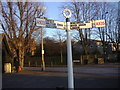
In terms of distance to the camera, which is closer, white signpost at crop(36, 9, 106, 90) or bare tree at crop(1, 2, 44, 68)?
white signpost at crop(36, 9, 106, 90)

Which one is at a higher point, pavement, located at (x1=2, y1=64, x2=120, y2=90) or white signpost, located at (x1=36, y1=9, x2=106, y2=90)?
white signpost, located at (x1=36, y1=9, x2=106, y2=90)

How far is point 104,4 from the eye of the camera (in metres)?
33.8

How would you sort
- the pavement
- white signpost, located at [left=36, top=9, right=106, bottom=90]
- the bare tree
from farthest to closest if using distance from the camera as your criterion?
the bare tree
the pavement
white signpost, located at [left=36, top=9, right=106, bottom=90]

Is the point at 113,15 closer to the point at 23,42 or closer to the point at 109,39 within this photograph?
the point at 109,39

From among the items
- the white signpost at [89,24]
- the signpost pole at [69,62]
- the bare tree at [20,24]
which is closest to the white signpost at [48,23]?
the signpost pole at [69,62]

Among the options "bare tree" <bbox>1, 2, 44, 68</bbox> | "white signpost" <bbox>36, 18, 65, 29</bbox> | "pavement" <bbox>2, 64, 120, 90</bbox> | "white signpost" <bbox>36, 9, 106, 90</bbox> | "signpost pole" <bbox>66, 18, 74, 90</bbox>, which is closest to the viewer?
"white signpost" <bbox>36, 18, 65, 29</bbox>

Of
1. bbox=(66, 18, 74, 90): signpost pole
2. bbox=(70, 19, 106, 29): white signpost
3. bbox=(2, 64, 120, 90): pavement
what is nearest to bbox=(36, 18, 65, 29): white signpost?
bbox=(66, 18, 74, 90): signpost pole

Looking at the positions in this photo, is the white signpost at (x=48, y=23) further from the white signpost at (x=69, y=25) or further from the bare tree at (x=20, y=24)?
the bare tree at (x=20, y=24)

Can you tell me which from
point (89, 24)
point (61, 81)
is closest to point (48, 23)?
point (89, 24)

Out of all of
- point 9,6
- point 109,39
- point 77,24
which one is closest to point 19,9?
point 9,6

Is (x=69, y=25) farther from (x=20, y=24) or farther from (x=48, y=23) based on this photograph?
(x=20, y=24)

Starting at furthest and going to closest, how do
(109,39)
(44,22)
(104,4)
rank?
(109,39) → (104,4) → (44,22)

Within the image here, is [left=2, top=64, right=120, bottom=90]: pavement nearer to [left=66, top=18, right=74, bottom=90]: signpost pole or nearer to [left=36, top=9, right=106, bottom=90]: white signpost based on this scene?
[left=66, top=18, right=74, bottom=90]: signpost pole

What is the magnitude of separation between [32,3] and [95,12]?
48.1 ft
